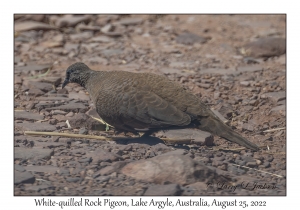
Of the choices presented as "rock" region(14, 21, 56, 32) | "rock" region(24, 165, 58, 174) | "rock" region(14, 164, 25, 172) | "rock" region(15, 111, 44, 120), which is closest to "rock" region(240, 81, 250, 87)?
"rock" region(15, 111, 44, 120)

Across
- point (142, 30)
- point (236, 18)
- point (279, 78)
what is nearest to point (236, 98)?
point (279, 78)

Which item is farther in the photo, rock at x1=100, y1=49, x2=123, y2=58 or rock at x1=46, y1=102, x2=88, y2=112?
rock at x1=100, y1=49, x2=123, y2=58

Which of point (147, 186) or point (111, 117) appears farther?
point (111, 117)

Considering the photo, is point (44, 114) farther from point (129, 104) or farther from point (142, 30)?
point (142, 30)

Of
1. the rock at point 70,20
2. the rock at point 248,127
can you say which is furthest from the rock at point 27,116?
the rock at point 70,20

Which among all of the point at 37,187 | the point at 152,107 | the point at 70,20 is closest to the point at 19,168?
the point at 37,187

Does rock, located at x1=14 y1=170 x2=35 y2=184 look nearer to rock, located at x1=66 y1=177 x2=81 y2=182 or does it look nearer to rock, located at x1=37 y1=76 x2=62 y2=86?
rock, located at x1=66 y1=177 x2=81 y2=182

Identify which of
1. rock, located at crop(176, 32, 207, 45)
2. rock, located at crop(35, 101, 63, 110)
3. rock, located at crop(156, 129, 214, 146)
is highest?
rock, located at crop(176, 32, 207, 45)
